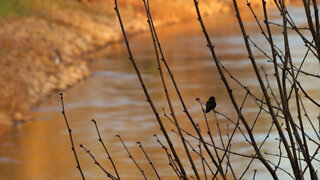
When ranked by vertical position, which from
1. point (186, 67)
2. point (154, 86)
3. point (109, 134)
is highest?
point (186, 67)

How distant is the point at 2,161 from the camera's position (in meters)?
10.4

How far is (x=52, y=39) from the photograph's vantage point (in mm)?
18984

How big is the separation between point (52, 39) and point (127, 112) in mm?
6089

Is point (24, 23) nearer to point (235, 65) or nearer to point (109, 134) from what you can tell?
point (235, 65)

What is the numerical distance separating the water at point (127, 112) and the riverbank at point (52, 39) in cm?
38

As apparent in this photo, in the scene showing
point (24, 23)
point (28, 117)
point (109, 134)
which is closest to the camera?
point (109, 134)

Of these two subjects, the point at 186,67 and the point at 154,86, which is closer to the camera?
the point at 154,86

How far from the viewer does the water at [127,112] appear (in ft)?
33.1

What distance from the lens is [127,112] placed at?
13328mm

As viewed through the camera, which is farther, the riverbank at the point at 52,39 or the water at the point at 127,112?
the riverbank at the point at 52,39

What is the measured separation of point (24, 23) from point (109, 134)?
27.3 ft

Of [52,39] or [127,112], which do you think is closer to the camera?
[127,112]

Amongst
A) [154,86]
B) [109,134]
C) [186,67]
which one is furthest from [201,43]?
[109,134]

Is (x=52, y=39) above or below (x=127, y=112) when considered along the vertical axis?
above
